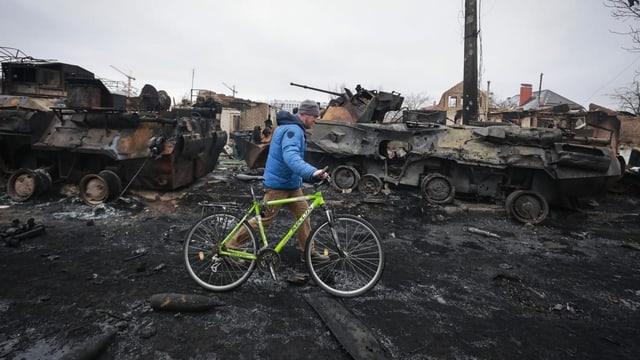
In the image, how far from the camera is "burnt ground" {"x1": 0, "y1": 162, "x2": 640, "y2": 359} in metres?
2.78

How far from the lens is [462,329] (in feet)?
10.2

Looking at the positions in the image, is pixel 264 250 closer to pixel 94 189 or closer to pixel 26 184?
pixel 94 189

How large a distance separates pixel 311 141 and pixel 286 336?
283 inches

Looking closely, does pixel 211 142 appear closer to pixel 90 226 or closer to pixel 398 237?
pixel 90 226

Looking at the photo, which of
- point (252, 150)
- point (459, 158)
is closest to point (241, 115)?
A: point (252, 150)

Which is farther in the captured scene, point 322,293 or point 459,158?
point 459,158

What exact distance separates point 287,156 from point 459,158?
18.6ft

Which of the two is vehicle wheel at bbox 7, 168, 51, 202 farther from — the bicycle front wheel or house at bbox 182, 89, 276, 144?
house at bbox 182, 89, 276, 144

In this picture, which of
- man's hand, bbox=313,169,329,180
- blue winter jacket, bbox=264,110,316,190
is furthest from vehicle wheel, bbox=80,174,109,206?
man's hand, bbox=313,169,329,180

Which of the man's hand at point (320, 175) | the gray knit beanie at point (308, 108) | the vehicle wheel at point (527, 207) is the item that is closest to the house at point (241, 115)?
the vehicle wheel at point (527, 207)

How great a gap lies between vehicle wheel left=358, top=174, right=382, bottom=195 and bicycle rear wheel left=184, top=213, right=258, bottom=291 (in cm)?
563

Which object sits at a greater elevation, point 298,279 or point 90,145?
point 90,145

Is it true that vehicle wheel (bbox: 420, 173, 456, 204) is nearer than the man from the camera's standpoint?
No

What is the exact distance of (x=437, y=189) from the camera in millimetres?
8156
